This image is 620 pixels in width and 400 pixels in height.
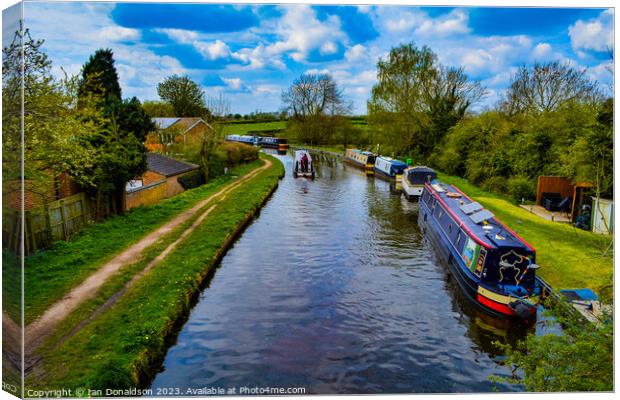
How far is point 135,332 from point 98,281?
3167mm

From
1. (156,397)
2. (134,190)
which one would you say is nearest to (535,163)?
(134,190)

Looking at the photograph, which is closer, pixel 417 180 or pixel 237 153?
pixel 417 180

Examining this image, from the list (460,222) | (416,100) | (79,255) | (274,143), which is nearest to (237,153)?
(416,100)

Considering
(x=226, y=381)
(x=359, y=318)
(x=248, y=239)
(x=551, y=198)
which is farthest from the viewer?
(x=551, y=198)

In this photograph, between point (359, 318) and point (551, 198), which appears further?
point (551, 198)

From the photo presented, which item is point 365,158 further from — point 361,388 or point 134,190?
point 361,388

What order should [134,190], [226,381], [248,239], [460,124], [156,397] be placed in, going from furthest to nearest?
[460,124] < [134,190] < [248,239] < [226,381] < [156,397]

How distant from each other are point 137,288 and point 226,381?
4.13 metres

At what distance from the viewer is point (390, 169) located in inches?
1368

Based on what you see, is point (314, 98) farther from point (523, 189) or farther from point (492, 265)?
point (492, 265)

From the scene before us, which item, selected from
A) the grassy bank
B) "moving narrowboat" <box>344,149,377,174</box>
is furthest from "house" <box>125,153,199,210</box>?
"moving narrowboat" <box>344,149,377,174</box>

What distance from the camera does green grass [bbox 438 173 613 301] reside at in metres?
11.9

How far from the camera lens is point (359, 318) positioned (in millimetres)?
11375

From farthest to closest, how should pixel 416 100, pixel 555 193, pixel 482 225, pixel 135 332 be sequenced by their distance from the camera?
1. pixel 416 100
2. pixel 555 193
3. pixel 482 225
4. pixel 135 332
